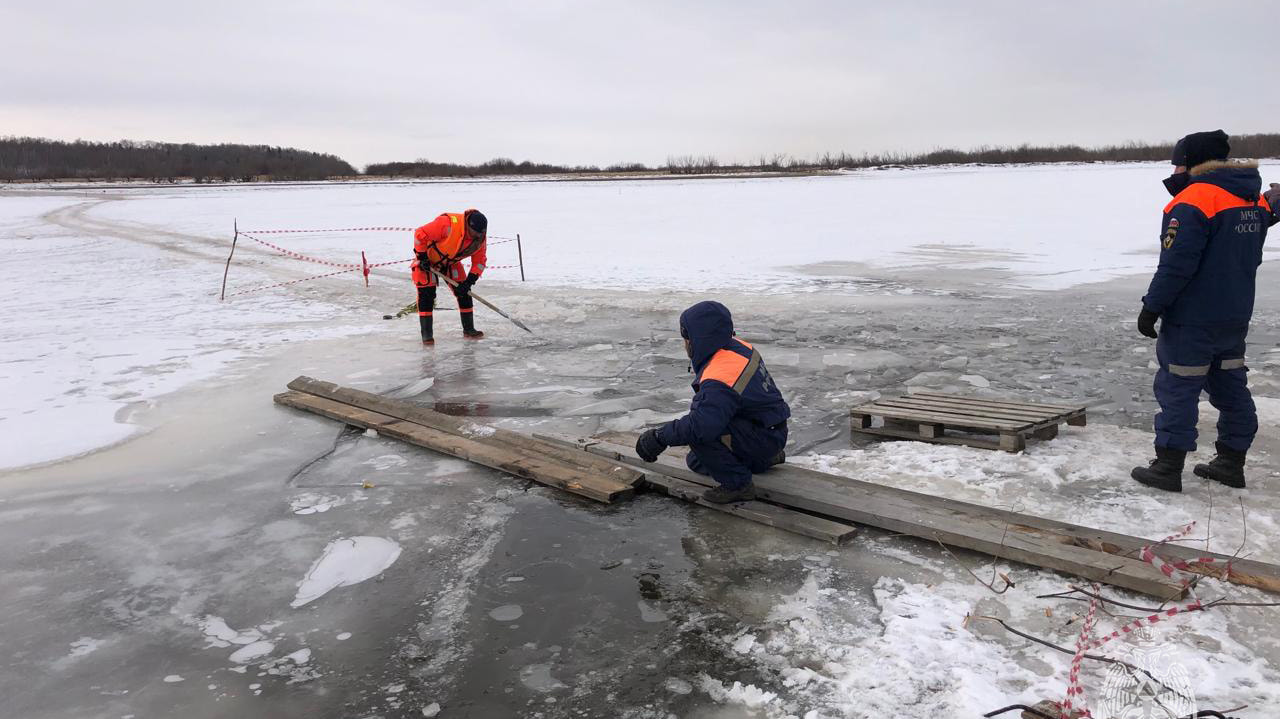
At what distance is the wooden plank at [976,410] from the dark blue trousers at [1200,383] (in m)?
0.91

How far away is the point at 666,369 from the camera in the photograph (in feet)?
25.6

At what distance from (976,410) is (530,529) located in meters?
3.06

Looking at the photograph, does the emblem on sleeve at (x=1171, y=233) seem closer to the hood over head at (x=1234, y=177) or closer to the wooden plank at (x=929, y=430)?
the hood over head at (x=1234, y=177)

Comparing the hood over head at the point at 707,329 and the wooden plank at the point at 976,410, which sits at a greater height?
the hood over head at the point at 707,329

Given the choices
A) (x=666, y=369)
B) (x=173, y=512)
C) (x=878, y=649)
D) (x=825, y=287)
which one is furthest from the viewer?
(x=825, y=287)

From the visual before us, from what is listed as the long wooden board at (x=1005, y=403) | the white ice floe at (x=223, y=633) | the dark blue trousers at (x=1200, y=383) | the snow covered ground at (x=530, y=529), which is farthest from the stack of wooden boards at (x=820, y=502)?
the white ice floe at (x=223, y=633)

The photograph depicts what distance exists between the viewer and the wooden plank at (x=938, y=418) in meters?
5.20

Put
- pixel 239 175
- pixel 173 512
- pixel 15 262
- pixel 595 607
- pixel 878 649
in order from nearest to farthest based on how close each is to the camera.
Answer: pixel 878 649
pixel 595 607
pixel 173 512
pixel 15 262
pixel 239 175

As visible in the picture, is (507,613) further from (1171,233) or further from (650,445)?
(1171,233)

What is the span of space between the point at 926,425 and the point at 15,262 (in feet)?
63.5

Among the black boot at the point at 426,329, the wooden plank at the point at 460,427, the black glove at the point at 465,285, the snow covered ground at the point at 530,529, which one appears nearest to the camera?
the snow covered ground at the point at 530,529

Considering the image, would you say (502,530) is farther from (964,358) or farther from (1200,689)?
(964,358)

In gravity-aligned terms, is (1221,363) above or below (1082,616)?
above

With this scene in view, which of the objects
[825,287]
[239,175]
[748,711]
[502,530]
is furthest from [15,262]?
[239,175]
